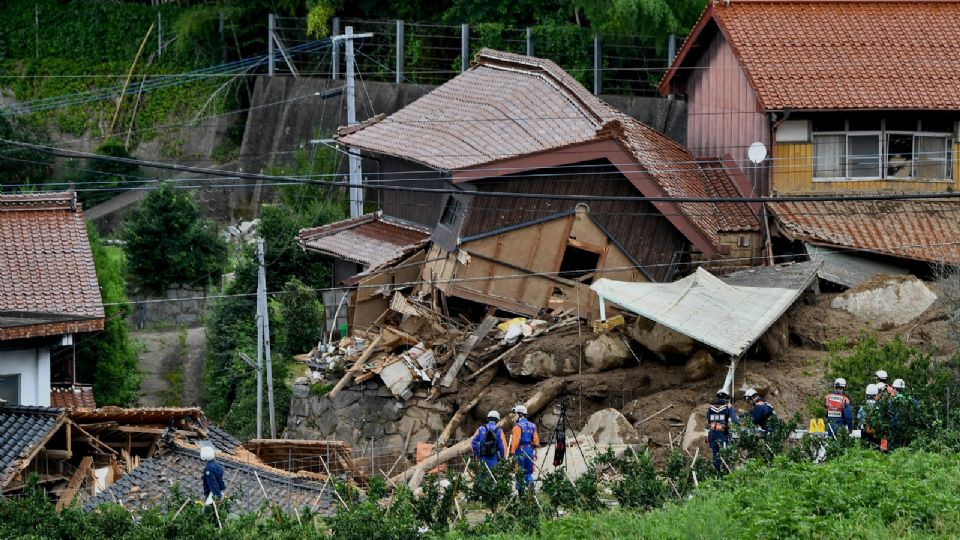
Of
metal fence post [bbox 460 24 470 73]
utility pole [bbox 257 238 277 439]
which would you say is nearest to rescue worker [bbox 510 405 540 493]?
utility pole [bbox 257 238 277 439]

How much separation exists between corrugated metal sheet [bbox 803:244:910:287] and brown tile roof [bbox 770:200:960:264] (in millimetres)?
225

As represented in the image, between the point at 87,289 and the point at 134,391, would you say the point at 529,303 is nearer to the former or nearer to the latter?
the point at 87,289

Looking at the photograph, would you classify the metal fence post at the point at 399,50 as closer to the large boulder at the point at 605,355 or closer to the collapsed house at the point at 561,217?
the collapsed house at the point at 561,217

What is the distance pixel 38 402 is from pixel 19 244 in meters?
3.51

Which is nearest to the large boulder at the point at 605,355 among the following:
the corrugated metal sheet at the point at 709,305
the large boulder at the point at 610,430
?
the corrugated metal sheet at the point at 709,305

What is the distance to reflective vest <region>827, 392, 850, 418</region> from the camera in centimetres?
2339

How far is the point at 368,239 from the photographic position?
35344mm

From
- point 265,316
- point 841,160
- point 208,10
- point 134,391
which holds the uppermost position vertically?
point 208,10

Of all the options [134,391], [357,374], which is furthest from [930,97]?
[134,391]

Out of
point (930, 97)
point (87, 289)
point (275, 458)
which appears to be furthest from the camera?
point (930, 97)

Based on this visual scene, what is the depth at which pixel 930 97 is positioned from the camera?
32156mm

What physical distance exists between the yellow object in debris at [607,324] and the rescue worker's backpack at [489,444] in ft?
19.1

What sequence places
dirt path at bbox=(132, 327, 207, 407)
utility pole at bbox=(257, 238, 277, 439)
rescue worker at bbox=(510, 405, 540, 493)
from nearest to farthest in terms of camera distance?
1. rescue worker at bbox=(510, 405, 540, 493)
2. utility pole at bbox=(257, 238, 277, 439)
3. dirt path at bbox=(132, 327, 207, 407)

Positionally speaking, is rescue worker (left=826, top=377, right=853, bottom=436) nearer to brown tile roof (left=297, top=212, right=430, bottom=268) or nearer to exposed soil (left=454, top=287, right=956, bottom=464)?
exposed soil (left=454, top=287, right=956, bottom=464)
